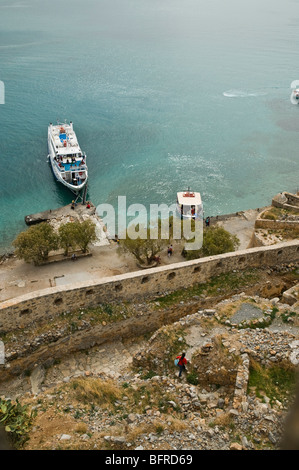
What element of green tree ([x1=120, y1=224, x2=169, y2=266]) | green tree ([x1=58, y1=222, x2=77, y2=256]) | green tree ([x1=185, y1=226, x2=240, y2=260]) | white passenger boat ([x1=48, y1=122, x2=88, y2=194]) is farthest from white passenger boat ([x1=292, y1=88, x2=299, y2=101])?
green tree ([x1=58, y1=222, x2=77, y2=256])

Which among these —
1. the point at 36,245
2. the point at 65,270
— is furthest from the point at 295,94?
the point at 36,245

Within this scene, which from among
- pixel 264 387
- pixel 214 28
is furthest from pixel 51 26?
pixel 264 387

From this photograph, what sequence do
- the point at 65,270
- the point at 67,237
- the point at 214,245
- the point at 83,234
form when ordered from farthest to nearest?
the point at 83,234 → the point at 67,237 → the point at 65,270 → the point at 214,245

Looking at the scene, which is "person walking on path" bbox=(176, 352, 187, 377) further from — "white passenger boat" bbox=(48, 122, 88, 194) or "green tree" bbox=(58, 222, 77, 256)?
"white passenger boat" bbox=(48, 122, 88, 194)

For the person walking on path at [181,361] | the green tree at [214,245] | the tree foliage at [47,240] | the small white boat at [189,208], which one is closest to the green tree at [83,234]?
the tree foliage at [47,240]

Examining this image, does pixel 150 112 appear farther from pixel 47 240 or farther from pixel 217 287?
pixel 217 287
